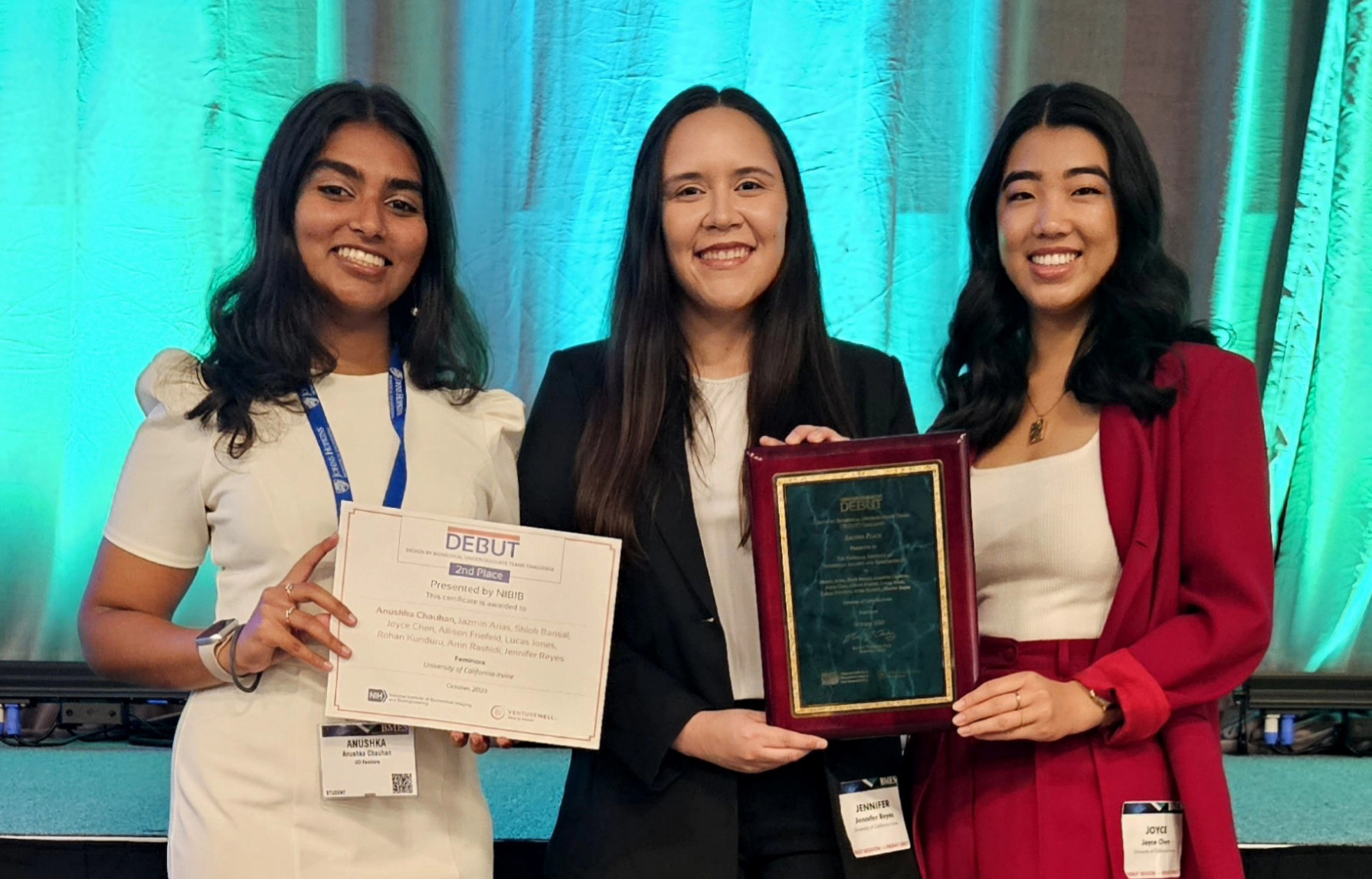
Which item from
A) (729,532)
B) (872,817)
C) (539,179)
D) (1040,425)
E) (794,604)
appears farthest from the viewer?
(539,179)

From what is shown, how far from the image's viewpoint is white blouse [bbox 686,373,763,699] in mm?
1796

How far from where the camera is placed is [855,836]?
5.60 ft

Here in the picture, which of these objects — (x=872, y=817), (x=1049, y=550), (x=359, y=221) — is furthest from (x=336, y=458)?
(x=1049, y=550)

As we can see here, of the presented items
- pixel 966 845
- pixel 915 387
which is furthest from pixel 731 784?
pixel 915 387

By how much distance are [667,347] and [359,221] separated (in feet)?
1.62

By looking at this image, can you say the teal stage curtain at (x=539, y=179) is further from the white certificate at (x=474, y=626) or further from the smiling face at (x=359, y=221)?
the white certificate at (x=474, y=626)

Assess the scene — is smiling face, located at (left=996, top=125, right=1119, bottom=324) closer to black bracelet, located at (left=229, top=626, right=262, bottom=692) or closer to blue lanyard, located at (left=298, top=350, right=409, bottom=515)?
blue lanyard, located at (left=298, top=350, right=409, bottom=515)

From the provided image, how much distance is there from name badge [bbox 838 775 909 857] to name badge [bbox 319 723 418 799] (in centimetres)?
59

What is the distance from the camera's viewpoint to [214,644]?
1685 mm

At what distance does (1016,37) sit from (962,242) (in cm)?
56

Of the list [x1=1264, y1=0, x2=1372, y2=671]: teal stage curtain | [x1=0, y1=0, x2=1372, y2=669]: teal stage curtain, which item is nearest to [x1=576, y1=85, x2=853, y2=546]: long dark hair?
[x1=0, y1=0, x2=1372, y2=669]: teal stage curtain

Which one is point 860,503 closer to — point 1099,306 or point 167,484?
point 1099,306

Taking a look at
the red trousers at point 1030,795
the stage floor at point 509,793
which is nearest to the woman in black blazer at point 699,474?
the red trousers at point 1030,795

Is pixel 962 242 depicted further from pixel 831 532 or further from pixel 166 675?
pixel 166 675
